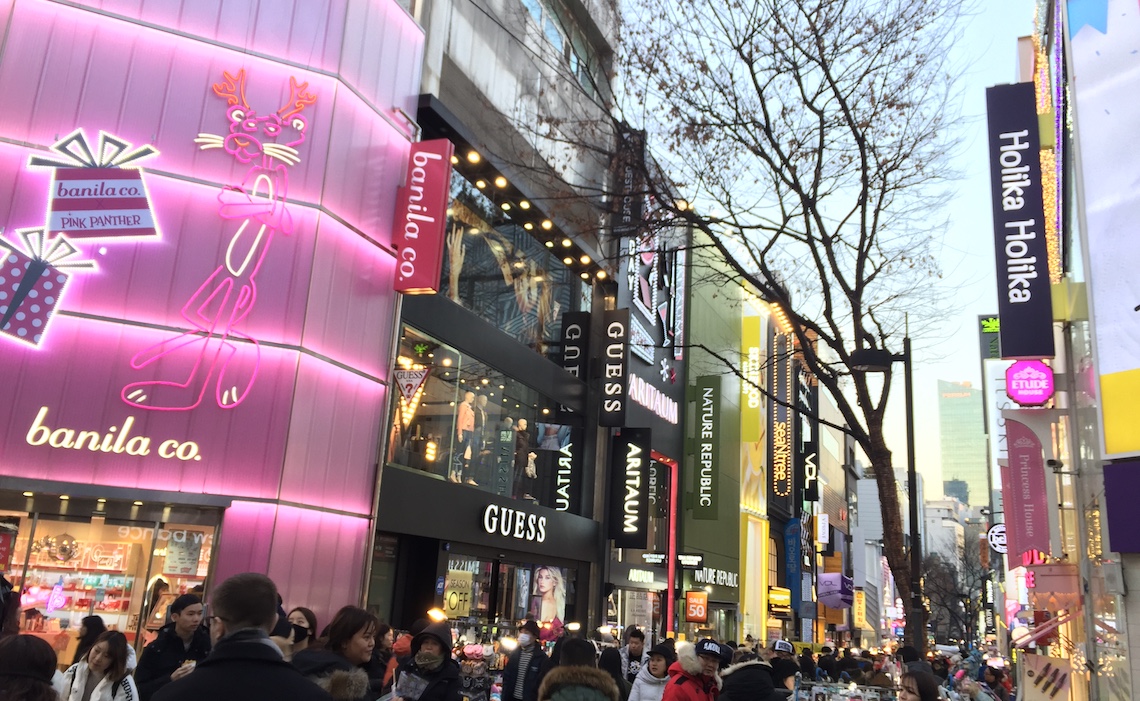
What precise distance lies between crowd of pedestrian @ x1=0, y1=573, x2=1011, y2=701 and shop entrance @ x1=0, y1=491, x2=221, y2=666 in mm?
4949

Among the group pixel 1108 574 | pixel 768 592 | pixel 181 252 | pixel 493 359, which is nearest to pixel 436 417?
pixel 493 359

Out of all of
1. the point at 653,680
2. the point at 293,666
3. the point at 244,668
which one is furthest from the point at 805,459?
the point at 244,668

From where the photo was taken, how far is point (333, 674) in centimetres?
469

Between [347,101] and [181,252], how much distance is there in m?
3.98

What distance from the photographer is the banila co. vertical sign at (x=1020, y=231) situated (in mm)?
12961

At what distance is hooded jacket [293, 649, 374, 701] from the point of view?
4617mm

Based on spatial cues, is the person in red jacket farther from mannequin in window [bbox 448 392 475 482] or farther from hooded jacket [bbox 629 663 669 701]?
mannequin in window [bbox 448 392 475 482]

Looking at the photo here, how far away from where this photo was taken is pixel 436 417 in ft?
62.0

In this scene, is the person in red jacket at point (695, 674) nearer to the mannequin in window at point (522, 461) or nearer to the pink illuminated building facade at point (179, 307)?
the pink illuminated building facade at point (179, 307)

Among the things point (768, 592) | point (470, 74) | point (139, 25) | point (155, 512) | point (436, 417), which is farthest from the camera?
point (768, 592)

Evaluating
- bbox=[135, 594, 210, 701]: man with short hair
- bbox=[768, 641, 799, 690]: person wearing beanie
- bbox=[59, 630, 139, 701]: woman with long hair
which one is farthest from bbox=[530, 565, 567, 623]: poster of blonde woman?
bbox=[59, 630, 139, 701]: woman with long hair

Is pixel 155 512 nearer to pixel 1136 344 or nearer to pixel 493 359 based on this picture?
pixel 493 359

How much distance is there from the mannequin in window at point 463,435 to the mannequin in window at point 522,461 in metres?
2.45

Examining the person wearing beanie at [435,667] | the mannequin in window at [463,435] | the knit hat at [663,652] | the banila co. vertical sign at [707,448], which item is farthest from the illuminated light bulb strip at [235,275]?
the banila co. vertical sign at [707,448]
